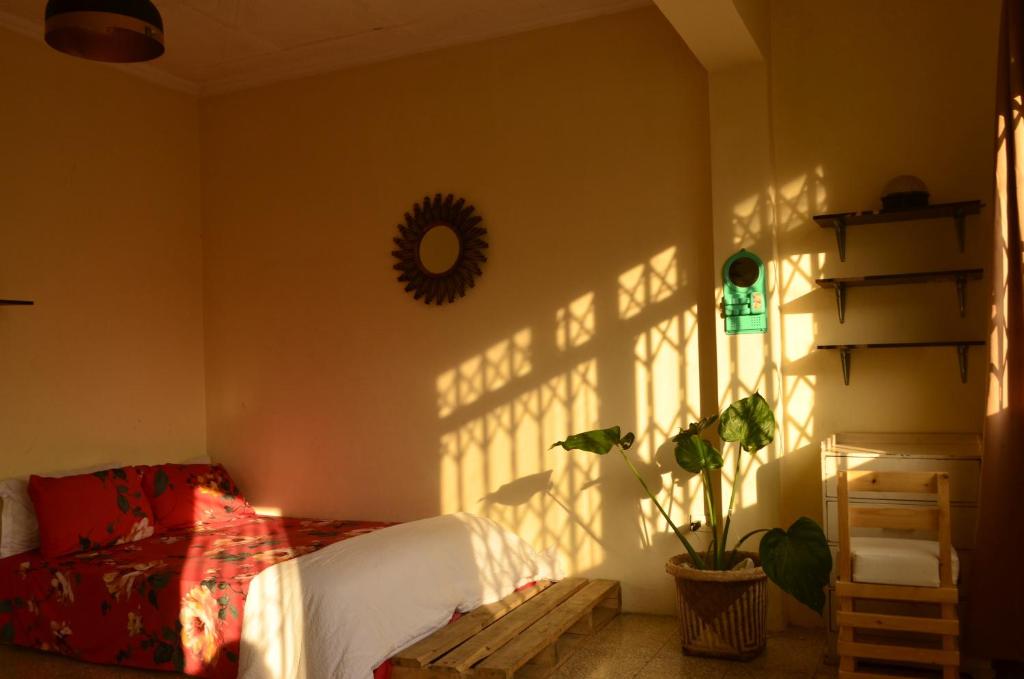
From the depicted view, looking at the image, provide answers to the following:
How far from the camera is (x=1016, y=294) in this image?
343 centimetres

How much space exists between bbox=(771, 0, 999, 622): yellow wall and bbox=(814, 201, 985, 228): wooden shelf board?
0.08 m

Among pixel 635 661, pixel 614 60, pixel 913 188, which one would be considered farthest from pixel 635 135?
pixel 635 661

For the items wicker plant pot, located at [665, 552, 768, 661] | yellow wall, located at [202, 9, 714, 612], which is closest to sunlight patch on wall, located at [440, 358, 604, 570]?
yellow wall, located at [202, 9, 714, 612]

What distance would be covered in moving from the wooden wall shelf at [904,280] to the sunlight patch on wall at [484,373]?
1487 millimetres

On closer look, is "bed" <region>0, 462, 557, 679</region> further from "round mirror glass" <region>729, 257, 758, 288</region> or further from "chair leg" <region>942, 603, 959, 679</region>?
"chair leg" <region>942, 603, 959, 679</region>

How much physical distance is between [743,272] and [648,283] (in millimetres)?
480

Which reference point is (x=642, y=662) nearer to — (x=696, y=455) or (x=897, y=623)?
(x=696, y=455)

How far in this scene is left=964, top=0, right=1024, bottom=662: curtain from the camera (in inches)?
134

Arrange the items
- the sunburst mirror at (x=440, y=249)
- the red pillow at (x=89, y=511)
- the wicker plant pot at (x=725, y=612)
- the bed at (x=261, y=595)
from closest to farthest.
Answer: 1. the bed at (x=261, y=595)
2. the wicker plant pot at (x=725, y=612)
3. the red pillow at (x=89, y=511)
4. the sunburst mirror at (x=440, y=249)

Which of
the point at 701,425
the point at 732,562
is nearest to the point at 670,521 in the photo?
the point at 732,562

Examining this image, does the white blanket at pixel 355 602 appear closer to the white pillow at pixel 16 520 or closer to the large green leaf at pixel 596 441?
the large green leaf at pixel 596 441

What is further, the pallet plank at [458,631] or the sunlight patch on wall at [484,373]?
the sunlight patch on wall at [484,373]

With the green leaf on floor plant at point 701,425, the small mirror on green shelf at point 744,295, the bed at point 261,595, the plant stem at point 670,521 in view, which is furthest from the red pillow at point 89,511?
the small mirror on green shelf at point 744,295

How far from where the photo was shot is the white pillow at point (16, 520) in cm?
440
